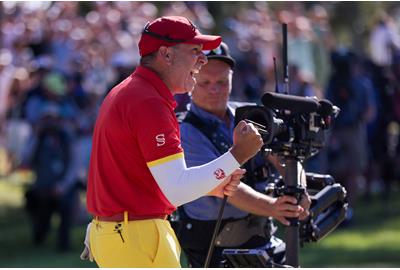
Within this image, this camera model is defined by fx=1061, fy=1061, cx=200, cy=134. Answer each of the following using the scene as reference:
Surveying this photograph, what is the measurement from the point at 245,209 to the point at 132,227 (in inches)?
45.0

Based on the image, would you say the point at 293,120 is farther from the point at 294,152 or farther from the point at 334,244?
the point at 334,244

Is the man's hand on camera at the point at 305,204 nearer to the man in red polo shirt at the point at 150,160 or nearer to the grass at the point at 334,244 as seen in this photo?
the man in red polo shirt at the point at 150,160

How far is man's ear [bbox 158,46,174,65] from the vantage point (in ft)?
16.8

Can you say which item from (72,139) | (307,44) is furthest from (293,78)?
(72,139)

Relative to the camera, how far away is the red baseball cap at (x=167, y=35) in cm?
511

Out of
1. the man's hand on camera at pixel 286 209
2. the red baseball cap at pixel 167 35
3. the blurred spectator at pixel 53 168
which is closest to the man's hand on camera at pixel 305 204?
the man's hand on camera at pixel 286 209

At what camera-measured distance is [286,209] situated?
585 cm

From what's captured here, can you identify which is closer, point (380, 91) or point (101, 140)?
point (101, 140)

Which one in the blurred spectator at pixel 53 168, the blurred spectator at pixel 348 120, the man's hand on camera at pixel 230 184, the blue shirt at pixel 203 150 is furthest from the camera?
the blurred spectator at pixel 348 120

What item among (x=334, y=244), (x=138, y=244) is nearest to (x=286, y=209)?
(x=138, y=244)

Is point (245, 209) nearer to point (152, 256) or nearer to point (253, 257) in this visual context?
point (253, 257)

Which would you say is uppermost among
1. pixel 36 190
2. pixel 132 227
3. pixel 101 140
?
pixel 101 140

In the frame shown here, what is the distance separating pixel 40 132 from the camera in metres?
13.1

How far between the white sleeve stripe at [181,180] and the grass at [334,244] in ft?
17.8
